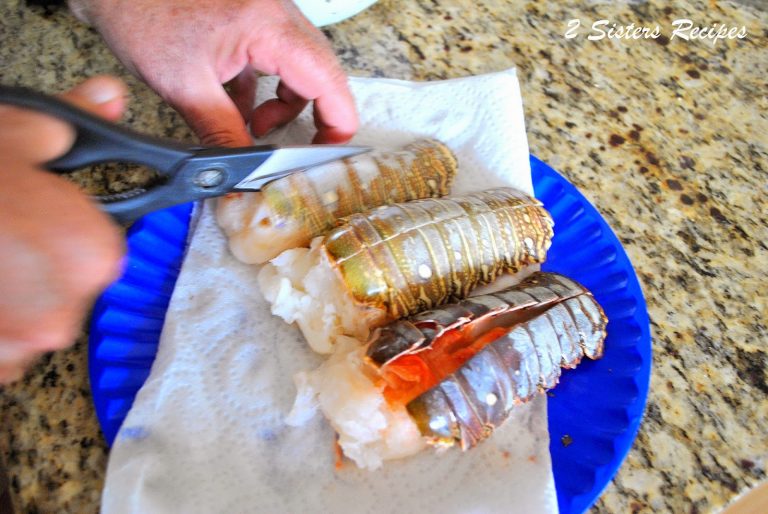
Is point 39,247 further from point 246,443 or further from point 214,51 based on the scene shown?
point 214,51

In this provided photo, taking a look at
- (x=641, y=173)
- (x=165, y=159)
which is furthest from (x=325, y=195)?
(x=641, y=173)

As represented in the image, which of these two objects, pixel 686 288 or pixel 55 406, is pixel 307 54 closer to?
pixel 55 406

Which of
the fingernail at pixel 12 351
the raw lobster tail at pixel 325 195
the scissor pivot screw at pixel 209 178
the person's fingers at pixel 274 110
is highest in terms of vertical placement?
the fingernail at pixel 12 351

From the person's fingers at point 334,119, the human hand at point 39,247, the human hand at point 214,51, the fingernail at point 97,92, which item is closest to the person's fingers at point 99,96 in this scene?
the fingernail at point 97,92

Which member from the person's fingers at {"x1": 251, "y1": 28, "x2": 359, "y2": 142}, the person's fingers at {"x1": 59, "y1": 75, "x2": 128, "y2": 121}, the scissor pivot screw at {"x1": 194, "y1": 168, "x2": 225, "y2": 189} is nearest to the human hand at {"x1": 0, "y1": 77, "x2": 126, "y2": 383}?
the person's fingers at {"x1": 59, "y1": 75, "x2": 128, "y2": 121}

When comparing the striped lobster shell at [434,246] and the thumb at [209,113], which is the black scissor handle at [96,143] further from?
the striped lobster shell at [434,246]
